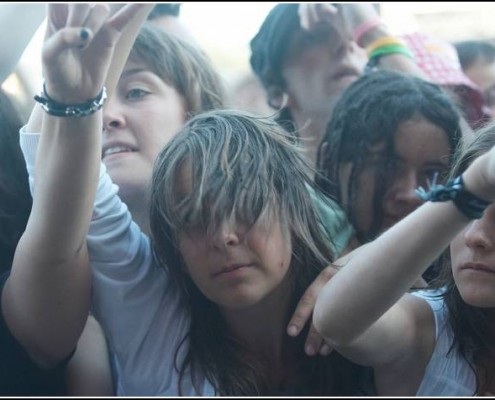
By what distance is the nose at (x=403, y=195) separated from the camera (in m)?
1.46

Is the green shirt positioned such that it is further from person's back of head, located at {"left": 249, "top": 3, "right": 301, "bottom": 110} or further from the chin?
person's back of head, located at {"left": 249, "top": 3, "right": 301, "bottom": 110}

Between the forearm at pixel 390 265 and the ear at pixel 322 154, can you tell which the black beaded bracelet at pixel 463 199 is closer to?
the forearm at pixel 390 265

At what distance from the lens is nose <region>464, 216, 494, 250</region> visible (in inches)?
41.8

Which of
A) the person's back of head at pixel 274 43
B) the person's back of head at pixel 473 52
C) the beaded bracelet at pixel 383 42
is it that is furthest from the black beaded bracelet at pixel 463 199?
the person's back of head at pixel 473 52

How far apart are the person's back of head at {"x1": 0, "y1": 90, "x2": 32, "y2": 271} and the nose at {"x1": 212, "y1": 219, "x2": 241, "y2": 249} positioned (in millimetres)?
352

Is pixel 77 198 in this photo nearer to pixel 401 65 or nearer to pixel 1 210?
pixel 1 210

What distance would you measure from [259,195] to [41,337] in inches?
13.6

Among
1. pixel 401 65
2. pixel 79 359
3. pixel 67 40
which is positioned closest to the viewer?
pixel 67 40

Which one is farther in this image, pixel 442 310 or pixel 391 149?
pixel 391 149

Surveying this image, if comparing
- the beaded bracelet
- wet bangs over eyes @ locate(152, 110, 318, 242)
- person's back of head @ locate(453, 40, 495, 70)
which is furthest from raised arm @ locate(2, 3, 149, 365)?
person's back of head @ locate(453, 40, 495, 70)

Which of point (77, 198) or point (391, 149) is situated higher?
point (77, 198)

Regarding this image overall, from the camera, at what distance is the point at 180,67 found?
1603 millimetres

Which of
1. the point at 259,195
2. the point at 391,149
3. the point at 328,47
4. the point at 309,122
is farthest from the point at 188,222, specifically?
the point at 328,47

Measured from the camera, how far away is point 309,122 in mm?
1851
